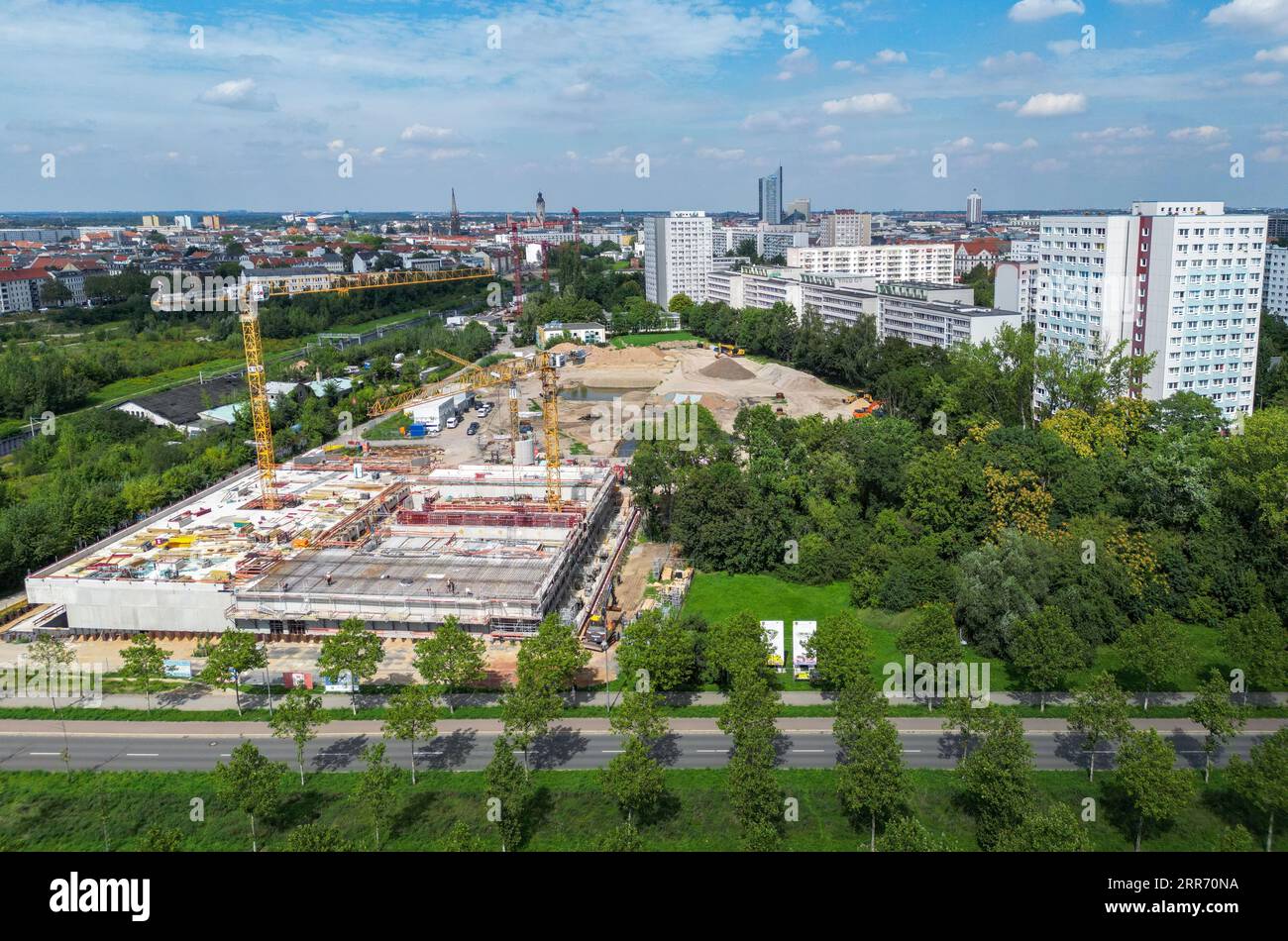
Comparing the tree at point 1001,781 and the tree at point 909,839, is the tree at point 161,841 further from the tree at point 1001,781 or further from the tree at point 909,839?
the tree at point 1001,781

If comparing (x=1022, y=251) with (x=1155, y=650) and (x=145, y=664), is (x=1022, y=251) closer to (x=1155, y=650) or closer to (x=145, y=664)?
(x=1155, y=650)

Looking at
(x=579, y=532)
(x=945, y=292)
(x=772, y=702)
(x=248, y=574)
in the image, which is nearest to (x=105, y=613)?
(x=248, y=574)

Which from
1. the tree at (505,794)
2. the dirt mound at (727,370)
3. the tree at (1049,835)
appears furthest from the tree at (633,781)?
the dirt mound at (727,370)

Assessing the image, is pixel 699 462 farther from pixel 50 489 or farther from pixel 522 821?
pixel 50 489

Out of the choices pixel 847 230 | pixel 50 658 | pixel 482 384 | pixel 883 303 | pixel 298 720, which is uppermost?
pixel 847 230

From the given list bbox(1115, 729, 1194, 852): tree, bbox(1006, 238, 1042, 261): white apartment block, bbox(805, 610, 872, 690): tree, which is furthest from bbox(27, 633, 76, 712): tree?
bbox(1006, 238, 1042, 261): white apartment block

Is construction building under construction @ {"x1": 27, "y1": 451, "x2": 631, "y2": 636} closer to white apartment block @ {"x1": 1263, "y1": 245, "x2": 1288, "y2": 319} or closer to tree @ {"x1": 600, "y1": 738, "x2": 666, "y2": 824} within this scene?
tree @ {"x1": 600, "y1": 738, "x2": 666, "y2": 824}

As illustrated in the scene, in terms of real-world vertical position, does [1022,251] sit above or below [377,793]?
above

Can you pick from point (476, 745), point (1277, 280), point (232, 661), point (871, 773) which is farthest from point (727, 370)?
point (871, 773)
